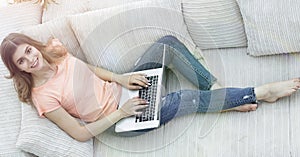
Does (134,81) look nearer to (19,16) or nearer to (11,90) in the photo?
(11,90)

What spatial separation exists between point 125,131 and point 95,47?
0.36 m

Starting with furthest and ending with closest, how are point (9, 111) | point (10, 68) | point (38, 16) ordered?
point (38, 16) → point (9, 111) → point (10, 68)

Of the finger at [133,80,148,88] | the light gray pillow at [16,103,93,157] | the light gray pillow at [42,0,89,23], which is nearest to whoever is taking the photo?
the light gray pillow at [16,103,93,157]

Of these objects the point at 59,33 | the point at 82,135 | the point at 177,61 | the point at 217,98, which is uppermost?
the point at 59,33

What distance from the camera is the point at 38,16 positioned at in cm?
221

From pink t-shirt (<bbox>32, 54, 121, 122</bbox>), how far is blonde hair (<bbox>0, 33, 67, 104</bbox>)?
3 cm

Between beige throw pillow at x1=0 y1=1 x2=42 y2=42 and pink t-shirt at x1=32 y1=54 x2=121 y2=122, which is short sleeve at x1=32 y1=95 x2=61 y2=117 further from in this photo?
beige throw pillow at x1=0 y1=1 x2=42 y2=42

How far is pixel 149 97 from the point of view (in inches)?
76.3

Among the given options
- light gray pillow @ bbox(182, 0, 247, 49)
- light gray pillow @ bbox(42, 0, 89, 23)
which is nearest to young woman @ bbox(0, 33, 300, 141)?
light gray pillow @ bbox(182, 0, 247, 49)

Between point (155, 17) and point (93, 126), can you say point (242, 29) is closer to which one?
point (155, 17)

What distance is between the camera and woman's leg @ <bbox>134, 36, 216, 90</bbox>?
2004 mm

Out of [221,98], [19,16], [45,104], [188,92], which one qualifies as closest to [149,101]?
[188,92]

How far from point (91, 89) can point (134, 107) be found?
0.18 metres

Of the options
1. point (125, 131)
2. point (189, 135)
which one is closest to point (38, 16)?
point (125, 131)
